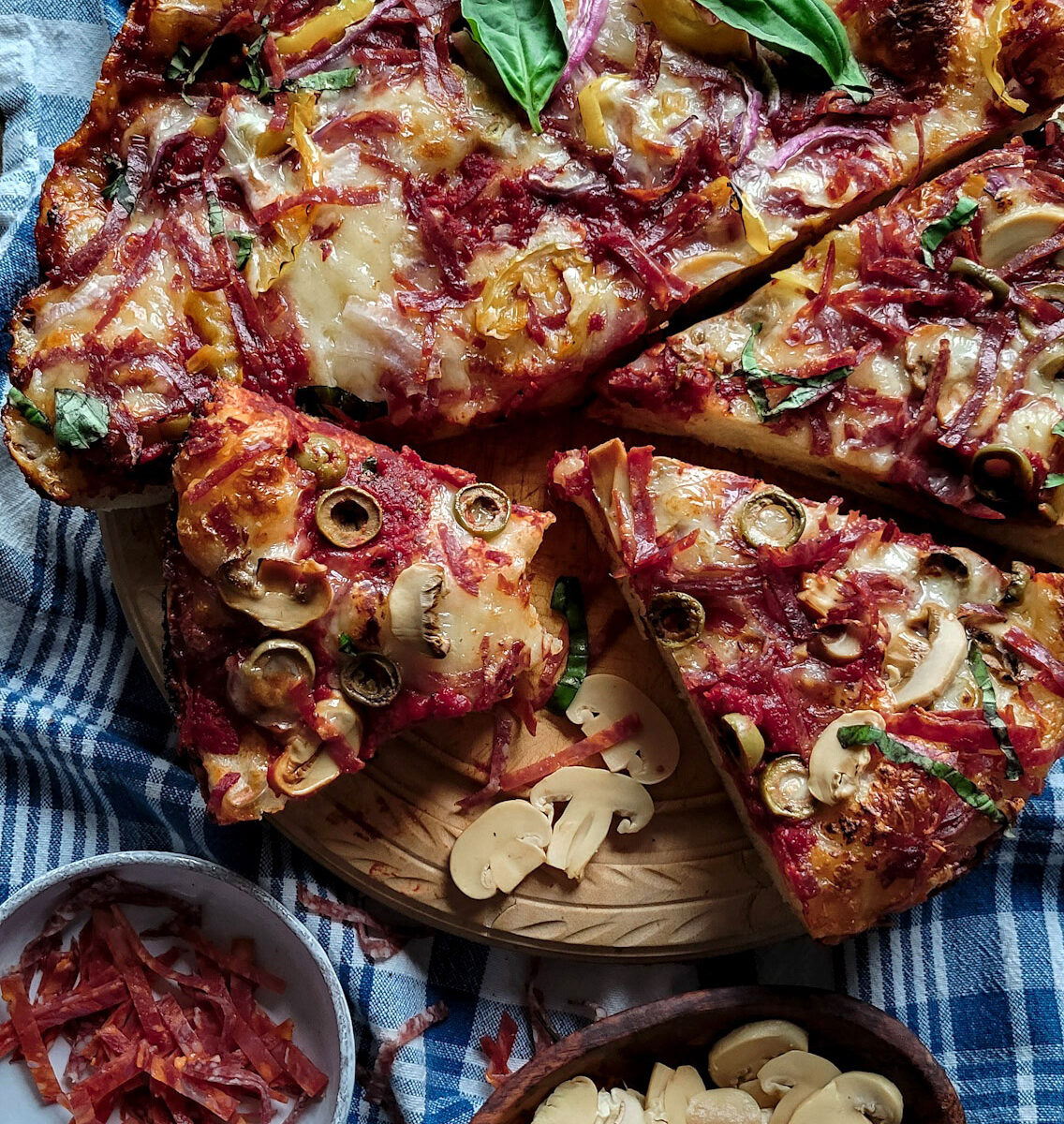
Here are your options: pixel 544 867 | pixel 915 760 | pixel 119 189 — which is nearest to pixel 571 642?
pixel 544 867

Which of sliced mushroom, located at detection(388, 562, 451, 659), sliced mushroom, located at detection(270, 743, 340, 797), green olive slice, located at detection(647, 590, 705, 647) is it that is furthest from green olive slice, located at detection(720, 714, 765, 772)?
sliced mushroom, located at detection(270, 743, 340, 797)

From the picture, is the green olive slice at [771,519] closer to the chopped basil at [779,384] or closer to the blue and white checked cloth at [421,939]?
the chopped basil at [779,384]

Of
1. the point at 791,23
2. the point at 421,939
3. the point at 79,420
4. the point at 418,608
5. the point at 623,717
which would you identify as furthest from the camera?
the point at 421,939

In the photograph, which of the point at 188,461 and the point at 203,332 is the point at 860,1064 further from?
the point at 203,332

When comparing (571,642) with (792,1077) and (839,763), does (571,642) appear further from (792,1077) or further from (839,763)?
(792,1077)

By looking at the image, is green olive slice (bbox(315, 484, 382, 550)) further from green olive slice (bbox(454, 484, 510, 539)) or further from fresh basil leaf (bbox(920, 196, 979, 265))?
fresh basil leaf (bbox(920, 196, 979, 265))

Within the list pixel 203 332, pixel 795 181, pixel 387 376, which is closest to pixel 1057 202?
pixel 795 181

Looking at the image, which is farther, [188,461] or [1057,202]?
[1057,202]
